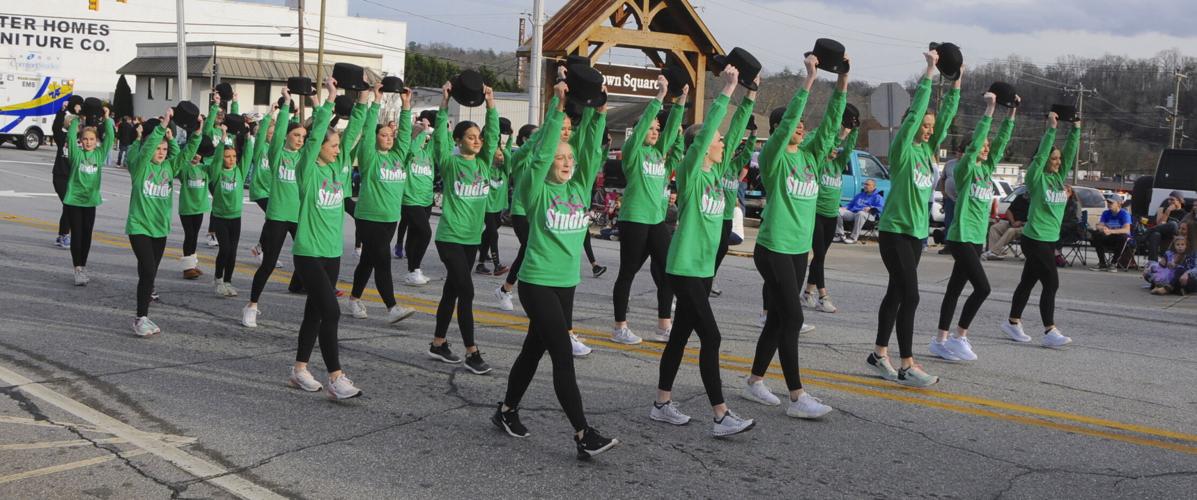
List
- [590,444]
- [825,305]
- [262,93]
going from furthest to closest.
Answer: [262,93], [825,305], [590,444]

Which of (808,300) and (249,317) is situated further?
(808,300)

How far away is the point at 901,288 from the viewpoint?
779 centimetres

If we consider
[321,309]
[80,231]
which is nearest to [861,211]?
[80,231]

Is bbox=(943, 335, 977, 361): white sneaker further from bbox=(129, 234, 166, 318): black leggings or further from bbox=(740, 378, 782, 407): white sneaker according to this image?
bbox=(129, 234, 166, 318): black leggings

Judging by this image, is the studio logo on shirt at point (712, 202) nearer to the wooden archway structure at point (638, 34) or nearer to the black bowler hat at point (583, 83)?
the black bowler hat at point (583, 83)

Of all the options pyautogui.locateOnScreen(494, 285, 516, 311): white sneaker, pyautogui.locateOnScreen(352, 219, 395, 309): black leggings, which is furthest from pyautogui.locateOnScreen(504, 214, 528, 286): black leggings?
pyautogui.locateOnScreen(352, 219, 395, 309): black leggings

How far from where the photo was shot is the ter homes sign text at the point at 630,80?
24.0 meters

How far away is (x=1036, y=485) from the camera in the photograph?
18.2 ft

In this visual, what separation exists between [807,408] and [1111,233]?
13.0 meters

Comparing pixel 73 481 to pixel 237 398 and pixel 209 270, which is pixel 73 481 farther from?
pixel 209 270

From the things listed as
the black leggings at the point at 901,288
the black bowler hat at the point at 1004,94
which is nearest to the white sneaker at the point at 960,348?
the black leggings at the point at 901,288

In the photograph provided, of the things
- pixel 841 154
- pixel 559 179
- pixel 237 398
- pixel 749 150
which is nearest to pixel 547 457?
pixel 559 179

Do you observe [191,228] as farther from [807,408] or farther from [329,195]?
[807,408]

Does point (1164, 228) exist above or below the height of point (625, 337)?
above
